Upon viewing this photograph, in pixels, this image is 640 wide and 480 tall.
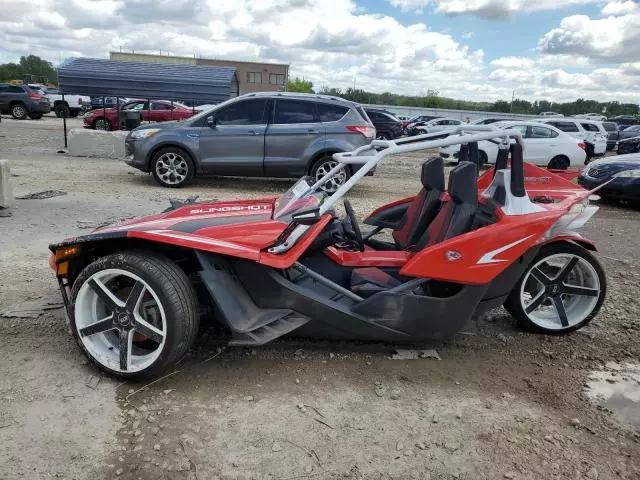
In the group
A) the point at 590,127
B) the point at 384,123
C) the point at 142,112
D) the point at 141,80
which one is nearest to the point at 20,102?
the point at 142,112

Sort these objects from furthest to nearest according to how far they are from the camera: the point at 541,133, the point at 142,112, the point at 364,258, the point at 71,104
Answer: the point at 71,104
the point at 142,112
the point at 541,133
the point at 364,258

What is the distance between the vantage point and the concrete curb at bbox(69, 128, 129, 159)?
14.3m

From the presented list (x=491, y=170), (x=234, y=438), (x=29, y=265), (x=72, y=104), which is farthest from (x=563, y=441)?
(x=72, y=104)

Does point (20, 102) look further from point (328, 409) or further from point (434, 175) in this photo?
point (328, 409)

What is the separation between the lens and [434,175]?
421cm

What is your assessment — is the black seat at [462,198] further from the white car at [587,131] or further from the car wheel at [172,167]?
the white car at [587,131]

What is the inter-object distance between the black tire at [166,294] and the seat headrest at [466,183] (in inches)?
73.6

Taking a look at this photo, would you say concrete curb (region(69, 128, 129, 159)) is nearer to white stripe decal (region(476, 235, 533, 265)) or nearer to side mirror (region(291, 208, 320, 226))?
side mirror (region(291, 208, 320, 226))

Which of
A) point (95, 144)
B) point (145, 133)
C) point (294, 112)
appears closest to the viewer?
point (145, 133)

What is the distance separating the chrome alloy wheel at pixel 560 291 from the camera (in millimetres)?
3979

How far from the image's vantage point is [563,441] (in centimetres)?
283

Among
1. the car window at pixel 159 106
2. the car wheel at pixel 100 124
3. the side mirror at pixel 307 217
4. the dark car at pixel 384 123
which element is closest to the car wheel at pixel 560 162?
the dark car at pixel 384 123

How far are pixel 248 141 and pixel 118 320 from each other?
280 inches

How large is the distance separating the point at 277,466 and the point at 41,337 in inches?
85.0
